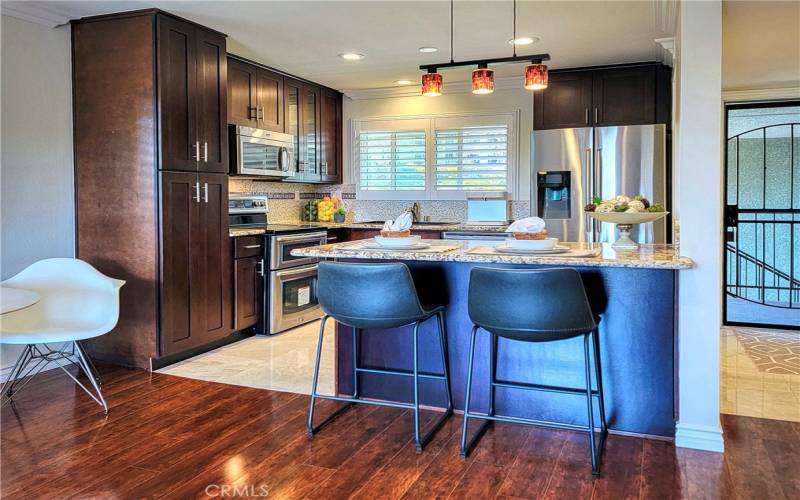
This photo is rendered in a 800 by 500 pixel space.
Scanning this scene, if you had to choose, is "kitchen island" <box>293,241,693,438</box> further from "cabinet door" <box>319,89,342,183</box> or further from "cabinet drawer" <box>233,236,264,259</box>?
"cabinet door" <box>319,89,342,183</box>

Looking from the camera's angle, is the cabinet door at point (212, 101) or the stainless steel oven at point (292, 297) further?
the stainless steel oven at point (292, 297)

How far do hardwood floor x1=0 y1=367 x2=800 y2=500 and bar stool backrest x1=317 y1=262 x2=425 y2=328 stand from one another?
1.90 feet

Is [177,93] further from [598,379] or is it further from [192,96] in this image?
[598,379]

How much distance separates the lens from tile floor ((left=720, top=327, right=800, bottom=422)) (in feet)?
11.0

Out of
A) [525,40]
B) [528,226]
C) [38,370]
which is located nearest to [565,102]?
[525,40]

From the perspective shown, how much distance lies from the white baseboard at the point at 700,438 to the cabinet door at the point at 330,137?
427 centimetres

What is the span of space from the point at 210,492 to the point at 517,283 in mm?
1450

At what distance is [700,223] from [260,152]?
11.3 feet

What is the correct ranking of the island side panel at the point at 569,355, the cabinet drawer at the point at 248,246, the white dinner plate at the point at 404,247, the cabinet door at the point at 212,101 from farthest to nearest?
the cabinet drawer at the point at 248,246, the cabinet door at the point at 212,101, the white dinner plate at the point at 404,247, the island side panel at the point at 569,355

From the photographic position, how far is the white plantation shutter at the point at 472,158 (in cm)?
584

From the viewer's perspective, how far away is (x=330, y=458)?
2619mm

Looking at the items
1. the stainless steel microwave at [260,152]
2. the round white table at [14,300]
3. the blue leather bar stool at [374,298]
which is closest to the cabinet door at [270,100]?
the stainless steel microwave at [260,152]

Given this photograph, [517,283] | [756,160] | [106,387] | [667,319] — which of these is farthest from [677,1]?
[106,387]

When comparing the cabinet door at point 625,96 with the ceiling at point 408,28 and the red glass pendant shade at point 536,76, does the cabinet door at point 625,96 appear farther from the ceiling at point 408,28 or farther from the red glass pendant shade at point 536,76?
the red glass pendant shade at point 536,76
